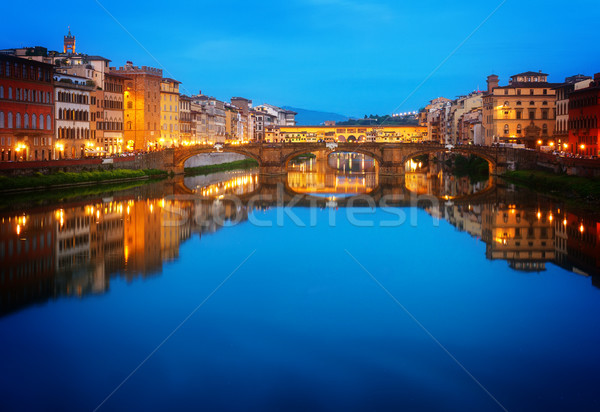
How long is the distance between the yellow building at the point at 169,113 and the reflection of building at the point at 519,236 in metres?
42.1

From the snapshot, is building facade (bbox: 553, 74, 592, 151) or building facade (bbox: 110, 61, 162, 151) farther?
building facade (bbox: 110, 61, 162, 151)

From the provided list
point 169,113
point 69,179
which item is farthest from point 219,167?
point 69,179

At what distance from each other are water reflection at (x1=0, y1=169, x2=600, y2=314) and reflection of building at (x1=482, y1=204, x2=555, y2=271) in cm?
3

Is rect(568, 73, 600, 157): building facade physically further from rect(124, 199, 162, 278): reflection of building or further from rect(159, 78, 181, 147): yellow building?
rect(159, 78, 181, 147): yellow building

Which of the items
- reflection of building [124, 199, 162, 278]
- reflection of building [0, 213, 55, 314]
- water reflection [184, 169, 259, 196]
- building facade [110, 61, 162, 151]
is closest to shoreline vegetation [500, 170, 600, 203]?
water reflection [184, 169, 259, 196]

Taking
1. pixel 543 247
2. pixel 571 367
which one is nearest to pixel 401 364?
pixel 571 367

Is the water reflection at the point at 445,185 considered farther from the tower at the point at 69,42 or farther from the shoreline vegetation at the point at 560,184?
the tower at the point at 69,42

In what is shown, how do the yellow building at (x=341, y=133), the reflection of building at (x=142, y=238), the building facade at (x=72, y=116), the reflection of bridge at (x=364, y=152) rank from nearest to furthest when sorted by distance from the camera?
the reflection of building at (x=142, y=238)
the building facade at (x=72, y=116)
the reflection of bridge at (x=364, y=152)
the yellow building at (x=341, y=133)

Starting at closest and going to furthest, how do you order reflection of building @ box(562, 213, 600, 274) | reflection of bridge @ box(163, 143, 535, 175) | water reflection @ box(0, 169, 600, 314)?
water reflection @ box(0, 169, 600, 314)
reflection of building @ box(562, 213, 600, 274)
reflection of bridge @ box(163, 143, 535, 175)

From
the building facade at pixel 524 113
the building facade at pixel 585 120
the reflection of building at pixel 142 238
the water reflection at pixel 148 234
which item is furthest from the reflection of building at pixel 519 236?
the building facade at pixel 524 113

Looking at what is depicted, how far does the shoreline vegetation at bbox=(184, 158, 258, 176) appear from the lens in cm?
6301

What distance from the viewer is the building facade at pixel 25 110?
4278 centimetres

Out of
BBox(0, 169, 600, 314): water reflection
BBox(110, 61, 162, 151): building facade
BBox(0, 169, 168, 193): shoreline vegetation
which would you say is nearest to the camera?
BBox(0, 169, 600, 314): water reflection

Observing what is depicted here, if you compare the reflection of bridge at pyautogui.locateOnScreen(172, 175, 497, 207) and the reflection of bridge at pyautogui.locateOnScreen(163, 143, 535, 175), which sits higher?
the reflection of bridge at pyautogui.locateOnScreen(163, 143, 535, 175)
